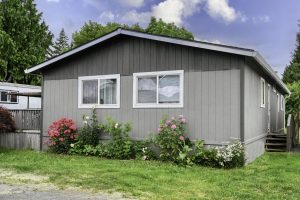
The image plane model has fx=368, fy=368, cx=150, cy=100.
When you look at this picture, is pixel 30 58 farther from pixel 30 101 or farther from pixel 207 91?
pixel 207 91

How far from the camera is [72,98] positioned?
12812 millimetres

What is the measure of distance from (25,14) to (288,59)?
1292 inches

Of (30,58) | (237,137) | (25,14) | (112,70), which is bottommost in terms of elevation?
(237,137)

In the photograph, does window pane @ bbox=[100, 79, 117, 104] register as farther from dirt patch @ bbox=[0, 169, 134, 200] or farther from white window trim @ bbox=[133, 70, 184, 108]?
dirt patch @ bbox=[0, 169, 134, 200]

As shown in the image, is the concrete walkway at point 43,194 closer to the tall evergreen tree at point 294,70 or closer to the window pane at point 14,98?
the window pane at point 14,98

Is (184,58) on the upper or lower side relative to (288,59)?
lower

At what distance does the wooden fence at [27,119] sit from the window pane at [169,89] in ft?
17.7

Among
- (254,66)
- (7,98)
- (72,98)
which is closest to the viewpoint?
(254,66)

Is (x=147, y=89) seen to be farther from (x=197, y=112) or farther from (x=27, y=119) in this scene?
(x=27, y=119)

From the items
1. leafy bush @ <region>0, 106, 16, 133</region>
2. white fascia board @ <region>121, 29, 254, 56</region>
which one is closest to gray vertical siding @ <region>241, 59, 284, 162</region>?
white fascia board @ <region>121, 29, 254, 56</region>

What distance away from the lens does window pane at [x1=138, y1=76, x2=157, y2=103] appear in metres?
11.3

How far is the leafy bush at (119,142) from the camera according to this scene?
36.7ft

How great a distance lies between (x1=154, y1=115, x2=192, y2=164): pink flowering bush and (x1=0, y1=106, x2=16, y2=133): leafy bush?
6.48 meters

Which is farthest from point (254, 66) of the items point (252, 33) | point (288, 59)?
point (288, 59)
